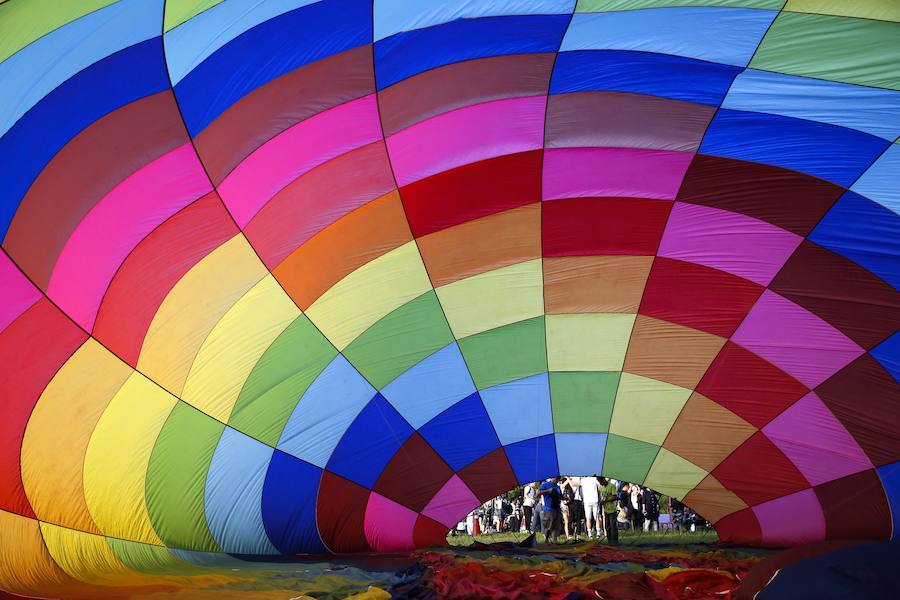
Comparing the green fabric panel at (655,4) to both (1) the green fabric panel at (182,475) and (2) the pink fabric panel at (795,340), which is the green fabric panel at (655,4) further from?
(1) the green fabric panel at (182,475)

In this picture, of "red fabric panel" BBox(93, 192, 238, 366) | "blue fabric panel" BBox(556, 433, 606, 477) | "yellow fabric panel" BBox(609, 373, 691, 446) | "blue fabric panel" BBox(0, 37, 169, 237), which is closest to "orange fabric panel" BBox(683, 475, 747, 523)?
"yellow fabric panel" BBox(609, 373, 691, 446)

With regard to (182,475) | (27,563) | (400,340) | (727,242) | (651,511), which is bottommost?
(27,563)

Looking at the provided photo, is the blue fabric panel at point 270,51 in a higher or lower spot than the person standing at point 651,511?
higher

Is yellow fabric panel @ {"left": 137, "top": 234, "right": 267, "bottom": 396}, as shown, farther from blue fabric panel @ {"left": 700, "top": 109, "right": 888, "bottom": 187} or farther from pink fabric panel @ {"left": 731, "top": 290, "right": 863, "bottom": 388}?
pink fabric panel @ {"left": 731, "top": 290, "right": 863, "bottom": 388}

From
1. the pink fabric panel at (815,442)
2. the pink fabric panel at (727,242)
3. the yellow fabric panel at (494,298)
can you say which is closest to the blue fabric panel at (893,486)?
the pink fabric panel at (815,442)

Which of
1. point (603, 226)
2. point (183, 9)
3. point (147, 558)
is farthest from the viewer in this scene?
point (603, 226)

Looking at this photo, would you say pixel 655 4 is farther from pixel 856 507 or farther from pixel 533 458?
pixel 856 507

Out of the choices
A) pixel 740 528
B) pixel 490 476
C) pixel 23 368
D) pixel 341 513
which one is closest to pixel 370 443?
pixel 341 513
